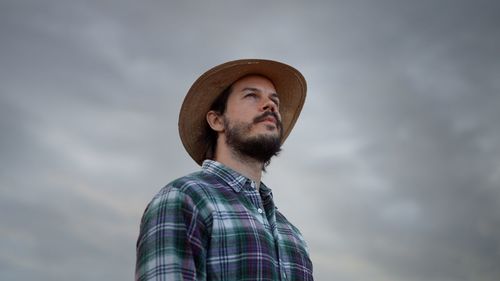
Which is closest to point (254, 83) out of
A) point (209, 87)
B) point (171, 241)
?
point (209, 87)

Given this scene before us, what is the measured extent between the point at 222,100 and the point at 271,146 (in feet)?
2.91

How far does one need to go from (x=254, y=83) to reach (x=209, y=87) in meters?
0.44

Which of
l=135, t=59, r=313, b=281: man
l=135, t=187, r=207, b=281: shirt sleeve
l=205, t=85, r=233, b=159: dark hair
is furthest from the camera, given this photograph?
l=205, t=85, r=233, b=159: dark hair

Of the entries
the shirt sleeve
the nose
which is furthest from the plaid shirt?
the nose

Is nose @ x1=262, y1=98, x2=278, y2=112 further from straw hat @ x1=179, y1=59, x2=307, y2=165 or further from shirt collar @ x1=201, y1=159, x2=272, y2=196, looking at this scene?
shirt collar @ x1=201, y1=159, x2=272, y2=196

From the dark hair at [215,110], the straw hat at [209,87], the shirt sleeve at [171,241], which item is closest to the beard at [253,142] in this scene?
the dark hair at [215,110]

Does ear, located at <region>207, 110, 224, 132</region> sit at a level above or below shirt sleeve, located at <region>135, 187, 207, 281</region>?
above

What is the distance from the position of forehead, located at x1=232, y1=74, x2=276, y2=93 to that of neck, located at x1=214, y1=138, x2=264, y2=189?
81 centimetres

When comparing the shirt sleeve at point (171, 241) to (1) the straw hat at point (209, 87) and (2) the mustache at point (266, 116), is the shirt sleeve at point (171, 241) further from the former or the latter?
(1) the straw hat at point (209, 87)

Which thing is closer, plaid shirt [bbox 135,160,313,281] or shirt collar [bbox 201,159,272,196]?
plaid shirt [bbox 135,160,313,281]

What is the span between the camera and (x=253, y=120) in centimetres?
493

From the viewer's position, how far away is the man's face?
476 centimetres

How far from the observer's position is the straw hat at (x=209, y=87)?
5363 mm

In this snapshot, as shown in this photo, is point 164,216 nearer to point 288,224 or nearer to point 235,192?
point 235,192
